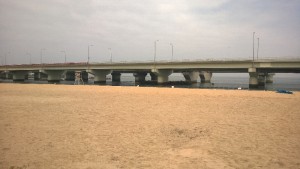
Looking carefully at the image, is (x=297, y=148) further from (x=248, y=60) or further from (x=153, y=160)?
(x=248, y=60)

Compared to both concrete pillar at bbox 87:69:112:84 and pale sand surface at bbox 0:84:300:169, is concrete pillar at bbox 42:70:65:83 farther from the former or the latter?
pale sand surface at bbox 0:84:300:169

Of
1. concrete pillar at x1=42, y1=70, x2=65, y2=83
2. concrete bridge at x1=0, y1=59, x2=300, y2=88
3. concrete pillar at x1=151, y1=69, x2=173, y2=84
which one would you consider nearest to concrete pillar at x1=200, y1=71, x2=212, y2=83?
concrete bridge at x1=0, y1=59, x2=300, y2=88

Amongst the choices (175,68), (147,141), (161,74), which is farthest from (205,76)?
(147,141)

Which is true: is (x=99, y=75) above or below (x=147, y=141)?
above

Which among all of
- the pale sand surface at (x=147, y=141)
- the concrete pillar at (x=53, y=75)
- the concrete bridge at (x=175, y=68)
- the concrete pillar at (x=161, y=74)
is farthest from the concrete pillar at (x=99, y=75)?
the pale sand surface at (x=147, y=141)

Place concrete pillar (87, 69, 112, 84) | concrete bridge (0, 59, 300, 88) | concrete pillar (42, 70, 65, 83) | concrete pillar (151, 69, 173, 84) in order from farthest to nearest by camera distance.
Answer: concrete pillar (42, 70, 65, 83)
concrete pillar (87, 69, 112, 84)
concrete pillar (151, 69, 173, 84)
concrete bridge (0, 59, 300, 88)

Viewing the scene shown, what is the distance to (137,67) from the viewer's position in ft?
243

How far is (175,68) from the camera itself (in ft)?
222

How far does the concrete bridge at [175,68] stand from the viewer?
54250 mm

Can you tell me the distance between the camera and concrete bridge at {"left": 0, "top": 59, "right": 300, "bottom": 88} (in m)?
54.2

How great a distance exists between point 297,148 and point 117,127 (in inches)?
304

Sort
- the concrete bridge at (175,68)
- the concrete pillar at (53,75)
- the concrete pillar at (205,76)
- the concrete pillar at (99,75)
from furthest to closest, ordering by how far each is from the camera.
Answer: the concrete pillar at (205,76)
the concrete pillar at (53,75)
the concrete pillar at (99,75)
the concrete bridge at (175,68)

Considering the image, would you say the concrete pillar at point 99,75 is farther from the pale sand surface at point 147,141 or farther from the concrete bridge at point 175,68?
the pale sand surface at point 147,141

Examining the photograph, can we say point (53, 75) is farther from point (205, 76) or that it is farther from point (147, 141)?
point (147, 141)
